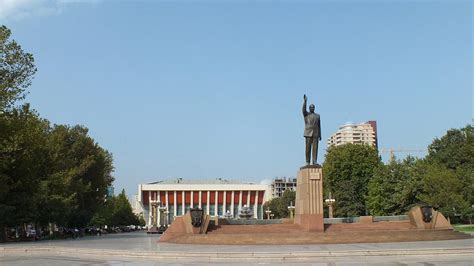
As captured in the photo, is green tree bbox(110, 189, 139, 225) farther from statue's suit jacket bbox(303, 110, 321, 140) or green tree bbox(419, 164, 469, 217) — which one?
statue's suit jacket bbox(303, 110, 321, 140)

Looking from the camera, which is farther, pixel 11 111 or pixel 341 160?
pixel 341 160

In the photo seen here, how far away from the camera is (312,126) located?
973 inches

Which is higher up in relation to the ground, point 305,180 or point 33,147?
point 33,147

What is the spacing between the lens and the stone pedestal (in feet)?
76.8

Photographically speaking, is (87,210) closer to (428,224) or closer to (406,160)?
(406,160)

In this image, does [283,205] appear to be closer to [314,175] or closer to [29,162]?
[29,162]

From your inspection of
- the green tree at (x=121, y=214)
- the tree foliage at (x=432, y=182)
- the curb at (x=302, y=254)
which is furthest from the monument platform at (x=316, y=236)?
the green tree at (x=121, y=214)

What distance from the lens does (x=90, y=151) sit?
180 feet

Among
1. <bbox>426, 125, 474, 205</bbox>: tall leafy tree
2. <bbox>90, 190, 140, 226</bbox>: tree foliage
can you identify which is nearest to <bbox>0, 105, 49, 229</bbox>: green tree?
<bbox>426, 125, 474, 205</bbox>: tall leafy tree

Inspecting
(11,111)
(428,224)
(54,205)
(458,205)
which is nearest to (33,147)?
(11,111)

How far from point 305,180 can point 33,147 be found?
71.2 feet

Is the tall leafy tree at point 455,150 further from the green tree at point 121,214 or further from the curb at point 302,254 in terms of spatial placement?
the green tree at point 121,214

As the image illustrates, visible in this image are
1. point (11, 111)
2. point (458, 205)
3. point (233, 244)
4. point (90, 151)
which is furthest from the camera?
point (90, 151)

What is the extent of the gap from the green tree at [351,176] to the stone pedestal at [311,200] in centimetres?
4040
